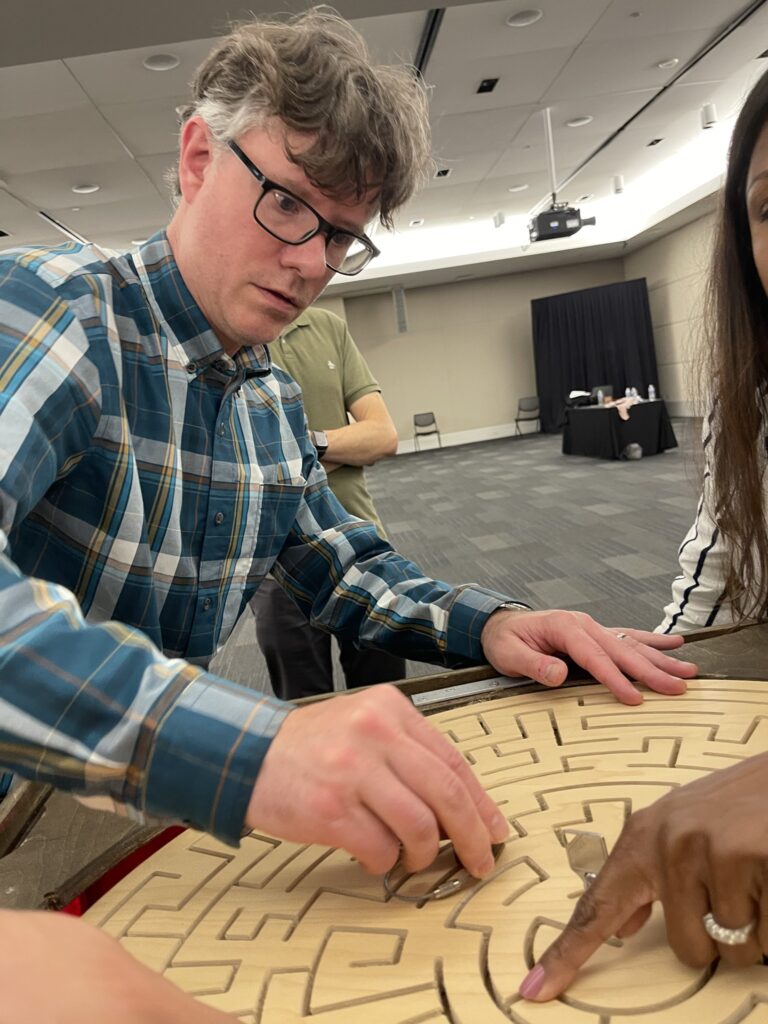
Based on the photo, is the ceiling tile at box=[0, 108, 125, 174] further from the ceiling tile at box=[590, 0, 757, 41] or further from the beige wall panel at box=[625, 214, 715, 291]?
the beige wall panel at box=[625, 214, 715, 291]

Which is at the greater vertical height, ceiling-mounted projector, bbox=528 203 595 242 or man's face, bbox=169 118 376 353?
ceiling-mounted projector, bbox=528 203 595 242

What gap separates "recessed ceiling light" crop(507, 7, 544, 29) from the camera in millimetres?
5027

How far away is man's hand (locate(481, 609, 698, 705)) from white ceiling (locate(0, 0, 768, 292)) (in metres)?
3.46

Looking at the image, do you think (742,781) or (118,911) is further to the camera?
(118,911)

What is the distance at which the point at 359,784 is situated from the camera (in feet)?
1.83

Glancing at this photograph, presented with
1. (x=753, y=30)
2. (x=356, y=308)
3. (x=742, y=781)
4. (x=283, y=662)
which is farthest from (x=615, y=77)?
(x=356, y=308)

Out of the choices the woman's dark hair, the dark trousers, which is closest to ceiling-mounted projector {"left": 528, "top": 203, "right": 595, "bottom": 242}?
the dark trousers

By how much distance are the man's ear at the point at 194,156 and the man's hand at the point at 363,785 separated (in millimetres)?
812

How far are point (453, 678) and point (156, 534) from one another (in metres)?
0.44

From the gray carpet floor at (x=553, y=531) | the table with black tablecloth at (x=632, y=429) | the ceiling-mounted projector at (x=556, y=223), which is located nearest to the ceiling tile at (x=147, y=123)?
the gray carpet floor at (x=553, y=531)

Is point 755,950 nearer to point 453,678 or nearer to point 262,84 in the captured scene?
point 453,678

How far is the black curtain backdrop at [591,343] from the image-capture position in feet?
46.5

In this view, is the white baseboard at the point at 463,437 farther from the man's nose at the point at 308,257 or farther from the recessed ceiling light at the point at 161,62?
the man's nose at the point at 308,257

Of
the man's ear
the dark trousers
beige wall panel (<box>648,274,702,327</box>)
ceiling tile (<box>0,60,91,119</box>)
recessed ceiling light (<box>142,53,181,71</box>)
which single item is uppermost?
ceiling tile (<box>0,60,91,119</box>)
